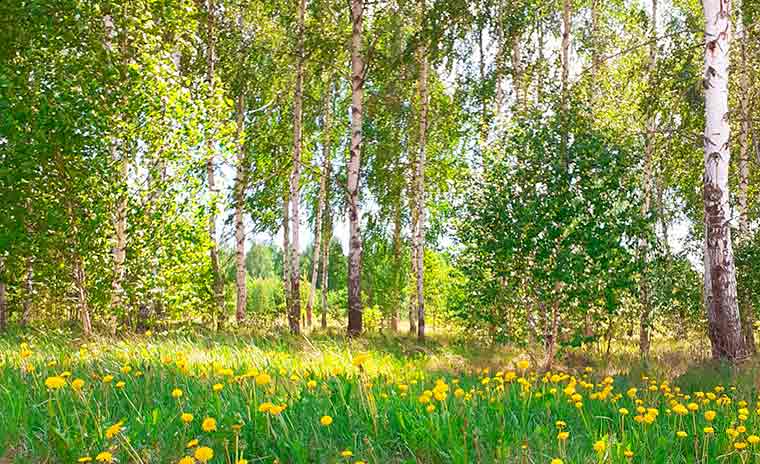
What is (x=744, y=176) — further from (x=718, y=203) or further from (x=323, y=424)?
(x=323, y=424)

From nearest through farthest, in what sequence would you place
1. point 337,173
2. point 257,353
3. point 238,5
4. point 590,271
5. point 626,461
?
point 626,461 → point 257,353 → point 590,271 → point 238,5 → point 337,173

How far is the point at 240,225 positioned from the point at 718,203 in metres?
11.2

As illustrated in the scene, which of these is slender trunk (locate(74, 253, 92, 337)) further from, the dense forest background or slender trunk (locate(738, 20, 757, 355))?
slender trunk (locate(738, 20, 757, 355))

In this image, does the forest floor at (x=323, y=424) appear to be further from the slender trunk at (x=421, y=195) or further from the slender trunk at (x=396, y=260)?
the slender trunk at (x=396, y=260)

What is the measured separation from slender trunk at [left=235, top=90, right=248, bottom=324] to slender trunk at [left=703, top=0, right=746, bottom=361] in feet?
33.5

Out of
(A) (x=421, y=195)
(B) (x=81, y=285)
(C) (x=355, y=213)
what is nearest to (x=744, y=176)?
(A) (x=421, y=195)

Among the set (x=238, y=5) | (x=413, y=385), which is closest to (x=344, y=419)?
(x=413, y=385)

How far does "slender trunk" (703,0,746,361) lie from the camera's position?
27.0 feet

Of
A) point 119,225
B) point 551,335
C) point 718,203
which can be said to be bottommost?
point 551,335

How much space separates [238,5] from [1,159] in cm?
850

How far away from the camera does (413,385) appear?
465 cm

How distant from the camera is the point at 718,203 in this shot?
8336 mm

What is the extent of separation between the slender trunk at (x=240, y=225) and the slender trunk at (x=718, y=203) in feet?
33.5

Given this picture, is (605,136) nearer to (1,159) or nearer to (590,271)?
(590,271)
